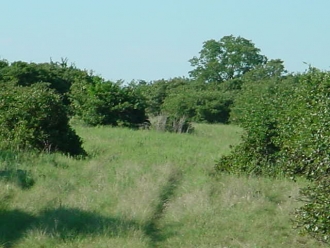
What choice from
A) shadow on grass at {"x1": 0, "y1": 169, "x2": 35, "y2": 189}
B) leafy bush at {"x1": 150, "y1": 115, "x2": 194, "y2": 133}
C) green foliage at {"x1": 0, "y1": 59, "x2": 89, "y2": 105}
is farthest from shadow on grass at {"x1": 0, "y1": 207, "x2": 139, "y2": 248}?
green foliage at {"x1": 0, "y1": 59, "x2": 89, "y2": 105}

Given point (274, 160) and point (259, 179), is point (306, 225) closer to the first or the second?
point (259, 179)

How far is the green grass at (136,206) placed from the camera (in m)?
9.59

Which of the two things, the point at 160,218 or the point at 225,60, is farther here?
the point at 225,60

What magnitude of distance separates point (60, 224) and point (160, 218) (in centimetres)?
174

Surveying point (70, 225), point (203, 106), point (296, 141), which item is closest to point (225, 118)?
point (203, 106)

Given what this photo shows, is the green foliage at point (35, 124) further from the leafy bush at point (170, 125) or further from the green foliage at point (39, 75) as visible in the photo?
the green foliage at point (39, 75)

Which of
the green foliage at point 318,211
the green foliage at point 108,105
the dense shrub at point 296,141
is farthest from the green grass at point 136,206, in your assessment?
the green foliage at point 108,105

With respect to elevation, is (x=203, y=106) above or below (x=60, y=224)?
above

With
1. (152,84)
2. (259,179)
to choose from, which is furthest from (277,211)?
(152,84)

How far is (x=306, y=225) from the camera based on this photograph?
7.84m

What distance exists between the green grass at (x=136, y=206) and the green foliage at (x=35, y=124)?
4.68 feet

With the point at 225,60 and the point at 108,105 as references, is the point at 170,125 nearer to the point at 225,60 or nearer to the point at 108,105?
the point at 108,105

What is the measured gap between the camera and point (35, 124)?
17.3m

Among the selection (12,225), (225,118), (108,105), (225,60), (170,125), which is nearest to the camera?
(12,225)
